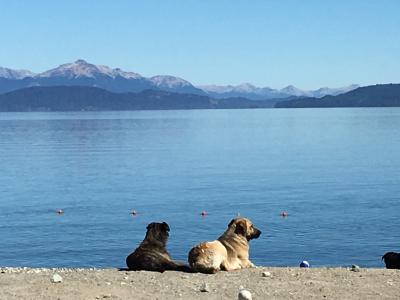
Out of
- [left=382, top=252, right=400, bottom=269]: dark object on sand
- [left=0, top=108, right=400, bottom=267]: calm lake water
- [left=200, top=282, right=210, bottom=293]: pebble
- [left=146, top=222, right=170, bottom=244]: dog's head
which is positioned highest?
[left=146, top=222, right=170, bottom=244]: dog's head

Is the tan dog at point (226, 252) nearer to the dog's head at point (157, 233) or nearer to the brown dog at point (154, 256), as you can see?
the brown dog at point (154, 256)

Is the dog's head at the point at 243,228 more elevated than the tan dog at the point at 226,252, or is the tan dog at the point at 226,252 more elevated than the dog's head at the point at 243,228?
the dog's head at the point at 243,228

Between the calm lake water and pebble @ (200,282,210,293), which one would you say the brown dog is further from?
the calm lake water

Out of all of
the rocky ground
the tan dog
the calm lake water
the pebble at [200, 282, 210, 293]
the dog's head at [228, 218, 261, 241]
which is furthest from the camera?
the calm lake water

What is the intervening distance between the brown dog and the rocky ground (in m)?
0.34

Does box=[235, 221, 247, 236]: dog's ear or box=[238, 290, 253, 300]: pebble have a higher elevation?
box=[235, 221, 247, 236]: dog's ear

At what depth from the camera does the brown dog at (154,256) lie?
16.2 m

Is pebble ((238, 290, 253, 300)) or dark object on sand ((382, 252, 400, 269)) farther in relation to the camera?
dark object on sand ((382, 252, 400, 269))

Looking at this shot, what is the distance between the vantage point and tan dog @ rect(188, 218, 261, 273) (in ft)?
52.1

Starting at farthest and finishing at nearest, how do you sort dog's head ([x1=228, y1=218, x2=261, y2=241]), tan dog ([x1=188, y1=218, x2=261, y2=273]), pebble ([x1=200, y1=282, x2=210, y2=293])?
dog's head ([x1=228, y1=218, x2=261, y2=241]), tan dog ([x1=188, y1=218, x2=261, y2=273]), pebble ([x1=200, y1=282, x2=210, y2=293])

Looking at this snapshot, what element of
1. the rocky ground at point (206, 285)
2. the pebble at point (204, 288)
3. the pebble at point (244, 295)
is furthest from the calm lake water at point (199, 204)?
the pebble at point (244, 295)

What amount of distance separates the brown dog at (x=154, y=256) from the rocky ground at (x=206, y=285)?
34 cm

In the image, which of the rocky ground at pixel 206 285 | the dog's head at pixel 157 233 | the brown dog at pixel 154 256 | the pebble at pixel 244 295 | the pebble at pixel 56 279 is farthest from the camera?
the dog's head at pixel 157 233

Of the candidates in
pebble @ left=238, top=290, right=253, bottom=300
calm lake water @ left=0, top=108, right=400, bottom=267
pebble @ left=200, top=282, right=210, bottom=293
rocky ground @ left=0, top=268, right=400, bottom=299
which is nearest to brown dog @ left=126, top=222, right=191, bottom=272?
rocky ground @ left=0, top=268, right=400, bottom=299
